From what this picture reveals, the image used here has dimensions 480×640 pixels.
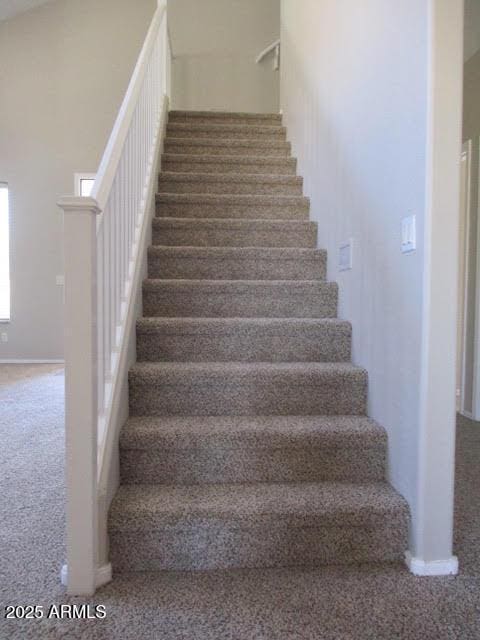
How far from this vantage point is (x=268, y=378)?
169 cm

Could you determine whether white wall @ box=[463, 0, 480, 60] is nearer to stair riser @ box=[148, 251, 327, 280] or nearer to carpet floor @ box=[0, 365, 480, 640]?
stair riser @ box=[148, 251, 327, 280]

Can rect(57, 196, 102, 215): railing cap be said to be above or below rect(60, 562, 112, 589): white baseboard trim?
above

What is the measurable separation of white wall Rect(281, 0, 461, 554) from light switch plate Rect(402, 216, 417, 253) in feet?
0.07

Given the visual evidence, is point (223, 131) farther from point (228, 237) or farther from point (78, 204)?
point (78, 204)

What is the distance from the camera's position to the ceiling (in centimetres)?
454

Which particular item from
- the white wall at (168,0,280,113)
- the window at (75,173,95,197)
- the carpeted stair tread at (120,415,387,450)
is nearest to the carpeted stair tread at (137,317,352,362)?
the carpeted stair tread at (120,415,387,450)

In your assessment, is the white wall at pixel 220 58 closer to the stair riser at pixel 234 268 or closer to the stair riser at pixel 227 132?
the stair riser at pixel 227 132

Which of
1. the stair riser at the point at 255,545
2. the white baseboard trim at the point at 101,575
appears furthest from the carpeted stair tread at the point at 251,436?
the white baseboard trim at the point at 101,575

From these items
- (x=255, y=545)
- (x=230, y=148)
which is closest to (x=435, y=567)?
(x=255, y=545)

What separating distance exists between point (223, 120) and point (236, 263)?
2194 millimetres

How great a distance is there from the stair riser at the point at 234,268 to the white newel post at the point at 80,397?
3.52ft

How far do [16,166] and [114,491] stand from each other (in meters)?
4.65

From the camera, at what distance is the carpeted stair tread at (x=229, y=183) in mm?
2883

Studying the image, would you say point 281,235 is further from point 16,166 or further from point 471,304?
point 16,166
